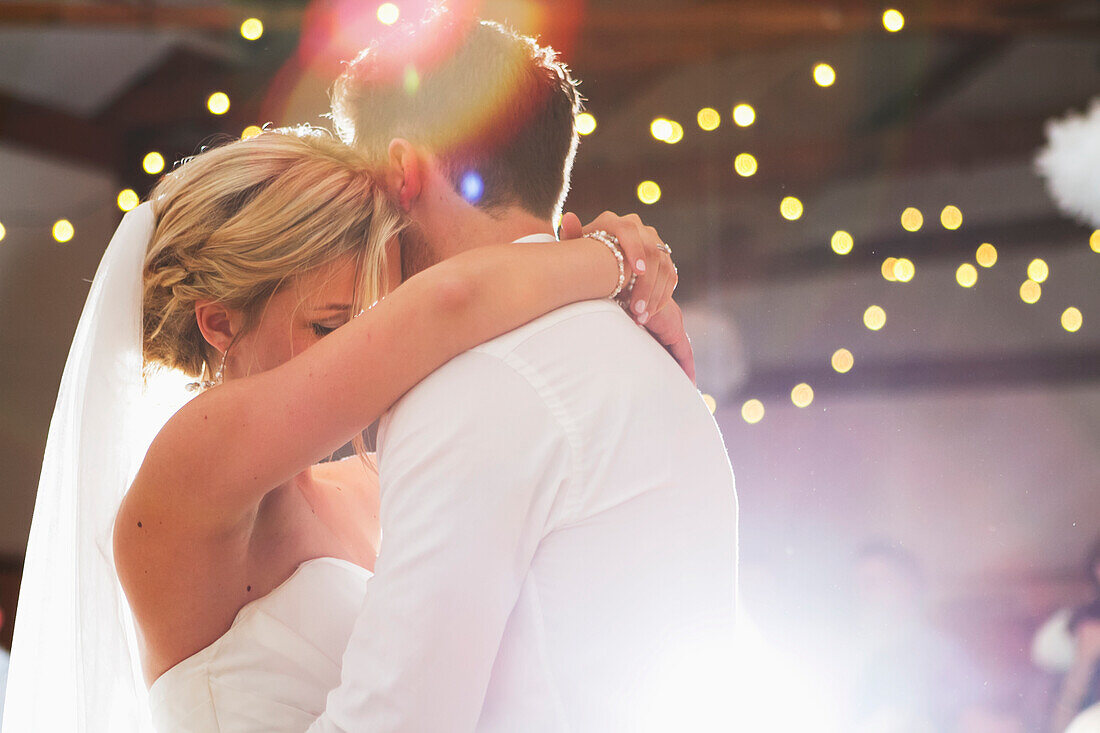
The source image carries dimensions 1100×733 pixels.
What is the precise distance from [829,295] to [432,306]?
2.67 meters

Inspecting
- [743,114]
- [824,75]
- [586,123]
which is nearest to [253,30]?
[586,123]

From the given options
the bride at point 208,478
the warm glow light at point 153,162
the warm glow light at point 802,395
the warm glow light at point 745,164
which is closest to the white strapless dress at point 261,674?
the bride at point 208,478

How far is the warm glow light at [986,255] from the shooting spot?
3.57 m

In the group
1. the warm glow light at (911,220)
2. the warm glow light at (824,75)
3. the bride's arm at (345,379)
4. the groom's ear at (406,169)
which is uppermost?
the warm glow light at (824,75)

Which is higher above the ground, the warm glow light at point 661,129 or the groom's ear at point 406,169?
the warm glow light at point 661,129

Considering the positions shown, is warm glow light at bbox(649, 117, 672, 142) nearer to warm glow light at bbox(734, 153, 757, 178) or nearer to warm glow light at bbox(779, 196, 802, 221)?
warm glow light at bbox(734, 153, 757, 178)

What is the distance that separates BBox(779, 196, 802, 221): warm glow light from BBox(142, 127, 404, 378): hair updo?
7.38 feet

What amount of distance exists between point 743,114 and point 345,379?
104 inches

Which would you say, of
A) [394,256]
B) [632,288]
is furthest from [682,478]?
[394,256]

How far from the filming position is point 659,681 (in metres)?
1.03

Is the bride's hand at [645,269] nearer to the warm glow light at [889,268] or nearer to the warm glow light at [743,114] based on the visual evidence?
the warm glow light at [743,114]

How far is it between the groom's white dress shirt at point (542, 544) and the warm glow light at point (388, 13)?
6.61 ft

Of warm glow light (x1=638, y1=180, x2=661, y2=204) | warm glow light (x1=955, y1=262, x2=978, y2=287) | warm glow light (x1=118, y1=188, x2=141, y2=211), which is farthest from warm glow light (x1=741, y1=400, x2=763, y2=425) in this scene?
warm glow light (x1=118, y1=188, x2=141, y2=211)

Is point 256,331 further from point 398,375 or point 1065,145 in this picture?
point 1065,145
